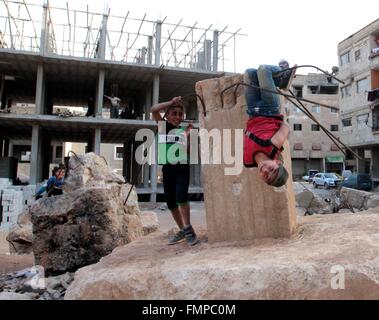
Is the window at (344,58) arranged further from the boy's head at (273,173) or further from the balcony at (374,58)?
the boy's head at (273,173)

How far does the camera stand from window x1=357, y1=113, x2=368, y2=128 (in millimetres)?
28922

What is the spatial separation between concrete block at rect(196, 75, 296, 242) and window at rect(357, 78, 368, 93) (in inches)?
1117

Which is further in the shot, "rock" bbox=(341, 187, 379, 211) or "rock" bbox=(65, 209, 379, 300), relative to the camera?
"rock" bbox=(341, 187, 379, 211)

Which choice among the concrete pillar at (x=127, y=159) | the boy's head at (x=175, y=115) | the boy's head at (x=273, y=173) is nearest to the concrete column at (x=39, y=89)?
the concrete pillar at (x=127, y=159)

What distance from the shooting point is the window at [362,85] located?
94.8ft

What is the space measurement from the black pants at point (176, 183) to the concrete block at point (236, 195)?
24 cm

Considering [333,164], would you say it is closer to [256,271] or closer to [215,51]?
[215,51]

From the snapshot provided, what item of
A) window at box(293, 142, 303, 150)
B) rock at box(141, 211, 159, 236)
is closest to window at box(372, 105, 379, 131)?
window at box(293, 142, 303, 150)

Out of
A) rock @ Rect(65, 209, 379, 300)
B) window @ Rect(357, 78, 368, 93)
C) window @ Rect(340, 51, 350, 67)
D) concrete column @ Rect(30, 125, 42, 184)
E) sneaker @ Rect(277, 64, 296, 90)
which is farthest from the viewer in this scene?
window @ Rect(340, 51, 350, 67)

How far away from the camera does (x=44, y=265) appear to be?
206 inches

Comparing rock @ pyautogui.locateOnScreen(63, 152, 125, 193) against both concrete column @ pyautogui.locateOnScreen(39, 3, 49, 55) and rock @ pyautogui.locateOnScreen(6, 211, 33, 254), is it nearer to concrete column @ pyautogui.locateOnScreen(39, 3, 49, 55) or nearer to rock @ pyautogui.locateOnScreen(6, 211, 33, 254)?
rock @ pyautogui.locateOnScreen(6, 211, 33, 254)

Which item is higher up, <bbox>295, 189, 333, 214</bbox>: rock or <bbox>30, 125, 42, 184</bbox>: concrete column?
<bbox>30, 125, 42, 184</bbox>: concrete column
